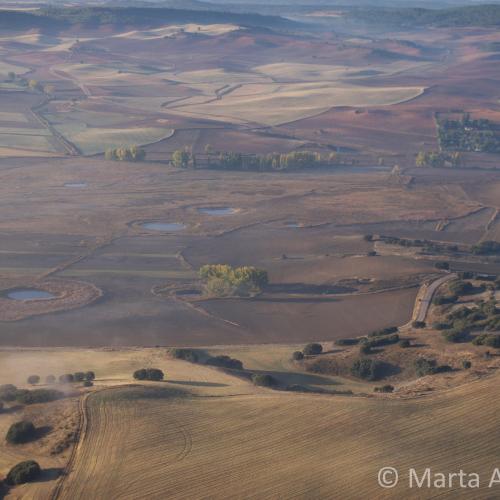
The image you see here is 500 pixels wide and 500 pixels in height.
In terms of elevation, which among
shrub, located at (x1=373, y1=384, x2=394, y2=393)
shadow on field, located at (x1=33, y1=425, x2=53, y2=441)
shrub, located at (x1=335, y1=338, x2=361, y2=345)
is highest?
shadow on field, located at (x1=33, y1=425, x2=53, y2=441)


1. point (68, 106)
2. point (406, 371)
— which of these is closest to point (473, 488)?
point (406, 371)

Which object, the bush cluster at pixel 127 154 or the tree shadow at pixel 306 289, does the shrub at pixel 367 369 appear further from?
the bush cluster at pixel 127 154

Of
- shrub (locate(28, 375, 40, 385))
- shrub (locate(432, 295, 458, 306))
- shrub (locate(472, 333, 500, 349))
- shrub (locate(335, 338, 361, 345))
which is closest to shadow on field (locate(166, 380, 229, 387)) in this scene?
shrub (locate(28, 375, 40, 385))

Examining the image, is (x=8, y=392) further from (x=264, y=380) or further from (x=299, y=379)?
(x=299, y=379)

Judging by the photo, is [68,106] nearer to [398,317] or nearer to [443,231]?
[443,231]

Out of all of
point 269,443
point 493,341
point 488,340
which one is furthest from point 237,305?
point 269,443

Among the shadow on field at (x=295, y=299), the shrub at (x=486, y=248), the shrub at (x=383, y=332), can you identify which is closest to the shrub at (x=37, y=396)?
the shrub at (x=383, y=332)

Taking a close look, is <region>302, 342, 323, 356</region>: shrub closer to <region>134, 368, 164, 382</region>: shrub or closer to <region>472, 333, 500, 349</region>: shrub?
<region>472, 333, 500, 349</region>: shrub
